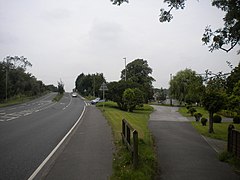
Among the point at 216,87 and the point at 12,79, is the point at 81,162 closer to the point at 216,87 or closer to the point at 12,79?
the point at 216,87

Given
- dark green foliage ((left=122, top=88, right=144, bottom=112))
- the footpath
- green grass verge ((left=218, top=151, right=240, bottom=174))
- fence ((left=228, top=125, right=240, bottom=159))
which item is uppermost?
dark green foliage ((left=122, top=88, right=144, bottom=112))

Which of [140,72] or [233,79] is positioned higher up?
[140,72]

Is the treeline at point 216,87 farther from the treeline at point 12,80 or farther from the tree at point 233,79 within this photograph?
the treeline at point 12,80

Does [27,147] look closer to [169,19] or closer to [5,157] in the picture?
[5,157]

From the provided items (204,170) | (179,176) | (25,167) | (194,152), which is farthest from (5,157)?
(194,152)

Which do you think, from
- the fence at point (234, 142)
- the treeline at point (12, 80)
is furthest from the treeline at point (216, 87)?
the treeline at point (12, 80)

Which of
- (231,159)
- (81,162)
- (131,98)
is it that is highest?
(131,98)

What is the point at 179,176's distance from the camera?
280 inches

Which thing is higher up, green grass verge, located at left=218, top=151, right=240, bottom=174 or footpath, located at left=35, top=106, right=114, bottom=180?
footpath, located at left=35, top=106, right=114, bottom=180

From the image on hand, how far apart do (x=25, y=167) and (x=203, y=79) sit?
7811 mm

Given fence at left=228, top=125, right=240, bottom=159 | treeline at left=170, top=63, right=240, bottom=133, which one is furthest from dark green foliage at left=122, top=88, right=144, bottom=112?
fence at left=228, top=125, right=240, bottom=159

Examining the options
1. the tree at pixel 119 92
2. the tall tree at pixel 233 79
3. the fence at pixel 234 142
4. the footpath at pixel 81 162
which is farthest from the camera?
the tree at pixel 119 92

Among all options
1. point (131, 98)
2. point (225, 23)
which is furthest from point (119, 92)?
point (225, 23)

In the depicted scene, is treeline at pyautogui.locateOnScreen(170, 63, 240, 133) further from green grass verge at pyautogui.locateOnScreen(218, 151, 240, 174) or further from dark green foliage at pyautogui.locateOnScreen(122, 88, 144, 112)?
dark green foliage at pyautogui.locateOnScreen(122, 88, 144, 112)
